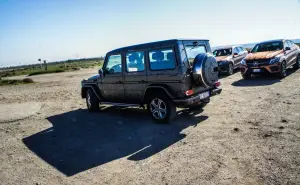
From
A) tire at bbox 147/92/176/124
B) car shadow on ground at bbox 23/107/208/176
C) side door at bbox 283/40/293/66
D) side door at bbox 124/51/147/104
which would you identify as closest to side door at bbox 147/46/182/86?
side door at bbox 124/51/147/104

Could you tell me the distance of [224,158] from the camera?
13.8 ft

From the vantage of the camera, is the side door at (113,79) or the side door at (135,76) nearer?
the side door at (135,76)

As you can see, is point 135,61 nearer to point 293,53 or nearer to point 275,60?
point 275,60

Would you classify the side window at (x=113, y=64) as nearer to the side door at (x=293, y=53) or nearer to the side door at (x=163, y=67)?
the side door at (x=163, y=67)

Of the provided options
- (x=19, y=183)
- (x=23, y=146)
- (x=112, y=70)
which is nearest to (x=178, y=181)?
(x=19, y=183)

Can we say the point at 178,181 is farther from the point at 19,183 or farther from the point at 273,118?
the point at 273,118

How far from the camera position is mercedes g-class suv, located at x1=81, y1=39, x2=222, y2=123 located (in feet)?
19.5

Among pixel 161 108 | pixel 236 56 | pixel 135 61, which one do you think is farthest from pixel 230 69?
pixel 161 108

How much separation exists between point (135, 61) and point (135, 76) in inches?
16.7

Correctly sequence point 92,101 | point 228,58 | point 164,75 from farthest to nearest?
point 228,58 → point 92,101 → point 164,75

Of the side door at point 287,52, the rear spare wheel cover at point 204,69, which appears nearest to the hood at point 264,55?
the side door at point 287,52

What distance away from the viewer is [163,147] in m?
5.01

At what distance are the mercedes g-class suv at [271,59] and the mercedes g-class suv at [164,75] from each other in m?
5.91

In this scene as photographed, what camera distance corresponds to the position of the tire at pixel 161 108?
6.28 m
